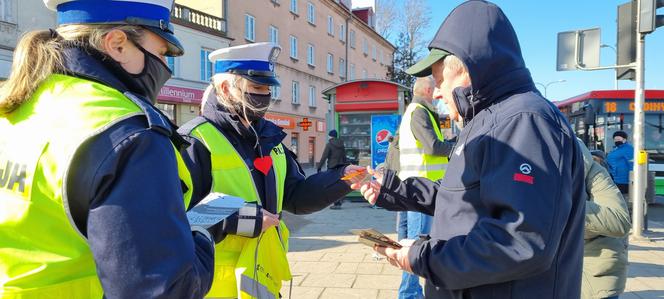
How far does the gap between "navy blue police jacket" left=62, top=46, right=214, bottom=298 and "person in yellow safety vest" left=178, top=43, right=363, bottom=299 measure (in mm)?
796

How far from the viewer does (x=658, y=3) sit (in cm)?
655

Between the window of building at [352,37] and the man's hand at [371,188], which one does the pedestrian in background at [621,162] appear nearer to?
the man's hand at [371,188]

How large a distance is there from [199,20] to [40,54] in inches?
812

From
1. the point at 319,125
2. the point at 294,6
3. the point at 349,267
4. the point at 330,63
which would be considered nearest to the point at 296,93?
the point at 319,125

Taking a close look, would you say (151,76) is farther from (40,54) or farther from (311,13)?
(311,13)

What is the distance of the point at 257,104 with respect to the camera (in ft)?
8.29

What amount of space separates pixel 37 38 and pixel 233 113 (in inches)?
45.3

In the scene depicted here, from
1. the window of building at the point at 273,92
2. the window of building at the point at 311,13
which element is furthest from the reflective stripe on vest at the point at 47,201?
the window of building at the point at 311,13

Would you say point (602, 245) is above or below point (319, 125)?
below

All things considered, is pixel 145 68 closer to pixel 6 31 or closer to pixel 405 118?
pixel 405 118

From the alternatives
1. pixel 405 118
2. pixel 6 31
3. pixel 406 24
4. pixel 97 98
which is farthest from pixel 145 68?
pixel 406 24

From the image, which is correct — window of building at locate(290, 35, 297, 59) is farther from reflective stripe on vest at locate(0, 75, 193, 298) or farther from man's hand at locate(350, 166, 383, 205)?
reflective stripe on vest at locate(0, 75, 193, 298)

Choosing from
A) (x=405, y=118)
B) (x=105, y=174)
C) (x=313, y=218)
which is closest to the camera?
(x=105, y=174)

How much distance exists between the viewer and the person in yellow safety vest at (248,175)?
2.11 m
